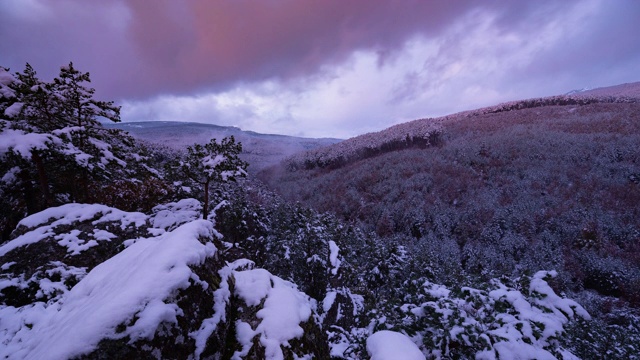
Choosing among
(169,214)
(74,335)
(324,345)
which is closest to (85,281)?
(74,335)

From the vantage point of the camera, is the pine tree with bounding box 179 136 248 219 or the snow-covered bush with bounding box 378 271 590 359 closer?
the snow-covered bush with bounding box 378 271 590 359

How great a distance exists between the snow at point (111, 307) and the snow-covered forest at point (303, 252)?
0.7 inches

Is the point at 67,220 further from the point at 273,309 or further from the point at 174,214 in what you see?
the point at 273,309

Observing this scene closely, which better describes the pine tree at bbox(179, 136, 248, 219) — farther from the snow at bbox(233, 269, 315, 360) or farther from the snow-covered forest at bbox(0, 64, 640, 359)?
the snow at bbox(233, 269, 315, 360)

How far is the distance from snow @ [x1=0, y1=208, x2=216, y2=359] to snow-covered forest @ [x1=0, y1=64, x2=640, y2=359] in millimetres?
Result: 17

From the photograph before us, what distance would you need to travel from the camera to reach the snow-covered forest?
279 cm

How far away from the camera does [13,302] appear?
431cm

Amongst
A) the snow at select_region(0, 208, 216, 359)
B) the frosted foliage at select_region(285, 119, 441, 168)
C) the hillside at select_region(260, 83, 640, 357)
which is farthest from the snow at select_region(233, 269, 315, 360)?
the frosted foliage at select_region(285, 119, 441, 168)

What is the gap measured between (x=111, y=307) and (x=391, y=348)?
244 cm

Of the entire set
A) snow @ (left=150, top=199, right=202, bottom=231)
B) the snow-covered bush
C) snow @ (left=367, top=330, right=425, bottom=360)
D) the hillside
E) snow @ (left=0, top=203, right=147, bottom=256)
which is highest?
snow @ (left=0, top=203, right=147, bottom=256)

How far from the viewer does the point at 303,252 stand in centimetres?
1221

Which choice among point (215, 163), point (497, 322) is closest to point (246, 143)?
point (215, 163)

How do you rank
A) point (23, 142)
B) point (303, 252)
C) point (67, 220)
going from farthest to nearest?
1. point (303, 252)
2. point (23, 142)
3. point (67, 220)

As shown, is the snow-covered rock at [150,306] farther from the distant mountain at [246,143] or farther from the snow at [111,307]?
the distant mountain at [246,143]
